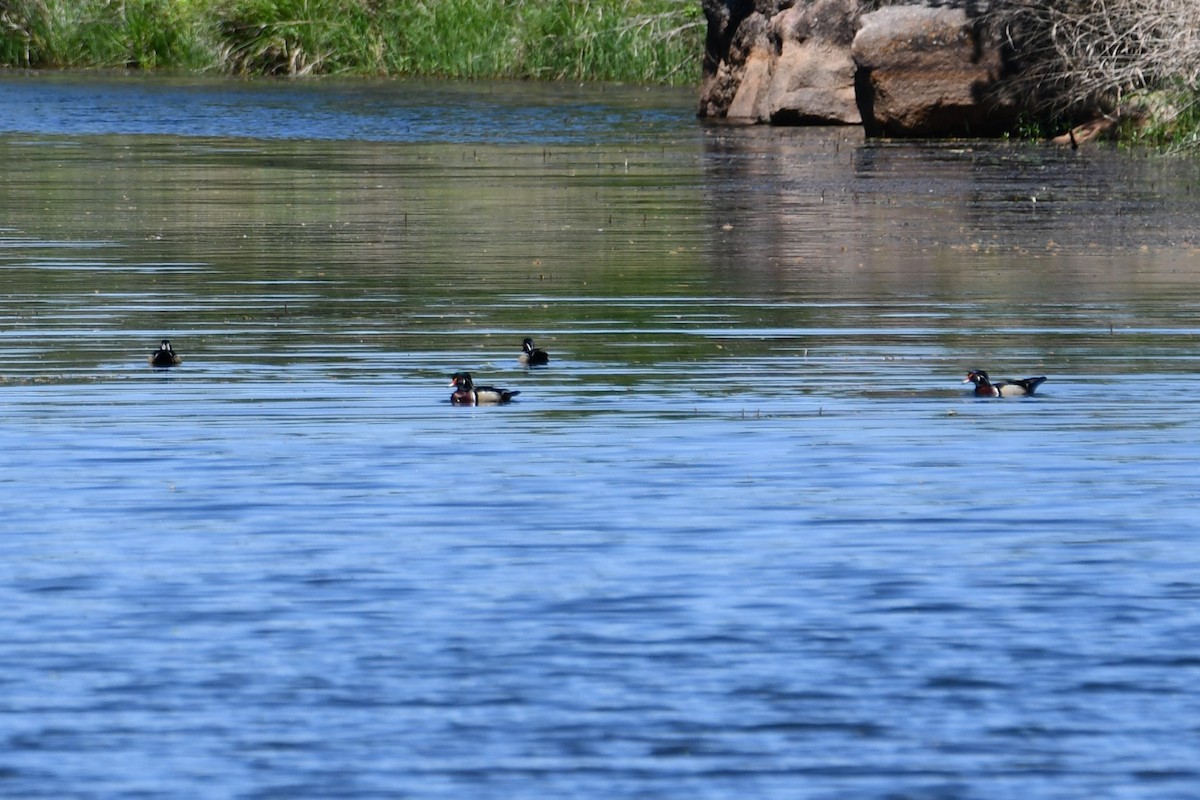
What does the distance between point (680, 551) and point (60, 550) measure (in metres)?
2.17

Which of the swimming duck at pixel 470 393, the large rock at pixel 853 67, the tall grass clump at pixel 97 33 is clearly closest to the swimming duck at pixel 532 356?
the swimming duck at pixel 470 393

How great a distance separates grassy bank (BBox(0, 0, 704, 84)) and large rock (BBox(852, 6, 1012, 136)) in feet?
40.1

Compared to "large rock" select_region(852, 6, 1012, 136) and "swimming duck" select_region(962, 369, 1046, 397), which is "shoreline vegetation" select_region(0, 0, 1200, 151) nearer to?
"large rock" select_region(852, 6, 1012, 136)

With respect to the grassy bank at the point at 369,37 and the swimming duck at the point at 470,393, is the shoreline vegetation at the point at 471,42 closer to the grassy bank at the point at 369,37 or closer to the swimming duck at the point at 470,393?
the grassy bank at the point at 369,37

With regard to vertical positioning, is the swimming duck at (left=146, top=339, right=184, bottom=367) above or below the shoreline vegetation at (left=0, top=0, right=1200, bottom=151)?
below

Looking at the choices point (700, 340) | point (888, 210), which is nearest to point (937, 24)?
point (888, 210)

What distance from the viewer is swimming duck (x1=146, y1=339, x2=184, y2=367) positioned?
12.4 meters

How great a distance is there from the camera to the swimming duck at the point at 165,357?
1240 cm

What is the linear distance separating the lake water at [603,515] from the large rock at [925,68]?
36.1ft

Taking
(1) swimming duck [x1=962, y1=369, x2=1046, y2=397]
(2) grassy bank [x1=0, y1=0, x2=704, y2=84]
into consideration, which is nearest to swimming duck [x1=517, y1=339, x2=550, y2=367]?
(1) swimming duck [x1=962, y1=369, x2=1046, y2=397]

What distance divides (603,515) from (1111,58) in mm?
19832

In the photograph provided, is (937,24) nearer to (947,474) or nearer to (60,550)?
(947,474)

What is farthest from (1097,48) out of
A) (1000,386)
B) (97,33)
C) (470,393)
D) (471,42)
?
(97,33)

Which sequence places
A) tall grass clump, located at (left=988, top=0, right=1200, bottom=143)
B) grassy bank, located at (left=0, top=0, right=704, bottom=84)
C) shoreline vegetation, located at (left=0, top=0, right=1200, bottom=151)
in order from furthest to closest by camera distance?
grassy bank, located at (left=0, top=0, right=704, bottom=84)
shoreline vegetation, located at (left=0, top=0, right=1200, bottom=151)
tall grass clump, located at (left=988, top=0, right=1200, bottom=143)
